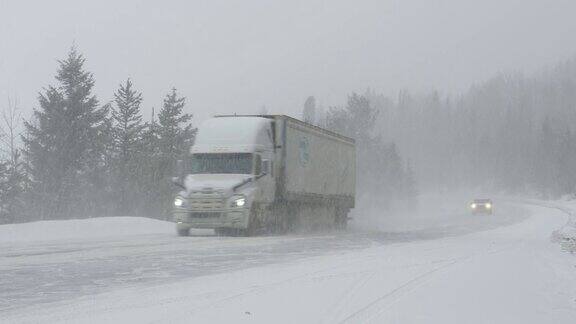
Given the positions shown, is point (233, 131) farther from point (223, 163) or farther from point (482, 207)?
point (482, 207)

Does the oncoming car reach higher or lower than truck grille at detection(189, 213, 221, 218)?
higher

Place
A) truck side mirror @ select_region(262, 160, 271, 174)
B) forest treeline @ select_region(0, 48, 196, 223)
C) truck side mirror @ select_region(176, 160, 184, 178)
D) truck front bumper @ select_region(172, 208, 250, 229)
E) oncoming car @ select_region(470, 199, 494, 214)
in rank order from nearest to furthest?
truck front bumper @ select_region(172, 208, 250, 229) < truck side mirror @ select_region(176, 160, 184, 178) < truck side mirror @ select_region(262, 160, 271, 174) < forest treeline @ select_region(0, 48, 196, 223) < oncoming car @ select_region(470, 199, 494, 214)

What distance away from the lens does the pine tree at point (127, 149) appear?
4959 centimetres

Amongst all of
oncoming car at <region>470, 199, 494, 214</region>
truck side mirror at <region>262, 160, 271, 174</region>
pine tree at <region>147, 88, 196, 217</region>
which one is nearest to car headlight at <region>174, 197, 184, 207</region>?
truck side mirror at <region>262, 160, 271, 174</region>

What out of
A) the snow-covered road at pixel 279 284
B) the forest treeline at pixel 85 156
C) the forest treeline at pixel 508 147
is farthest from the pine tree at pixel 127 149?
the forest treeline at pixel 508 147

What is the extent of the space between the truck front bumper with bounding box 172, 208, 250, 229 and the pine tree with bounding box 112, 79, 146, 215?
28.2 metres

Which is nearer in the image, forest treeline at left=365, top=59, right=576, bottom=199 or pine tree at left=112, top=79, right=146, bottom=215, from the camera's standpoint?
pine tree at left=112, top=79, right=146, bottom=215

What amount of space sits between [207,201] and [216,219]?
1.97ft

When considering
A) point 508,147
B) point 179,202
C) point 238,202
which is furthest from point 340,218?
point 508,147

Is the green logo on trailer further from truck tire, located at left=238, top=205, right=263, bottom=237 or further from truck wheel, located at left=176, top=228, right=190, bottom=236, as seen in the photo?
truck wheel, located at left=176, top=228, right=190, bottom=236

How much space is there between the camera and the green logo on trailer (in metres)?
25.2

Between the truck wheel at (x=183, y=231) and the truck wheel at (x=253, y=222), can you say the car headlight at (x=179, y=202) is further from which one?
the truck wheel at (x=253, y=222)

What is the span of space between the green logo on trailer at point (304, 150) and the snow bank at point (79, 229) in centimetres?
526

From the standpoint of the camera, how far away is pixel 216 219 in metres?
20.8
